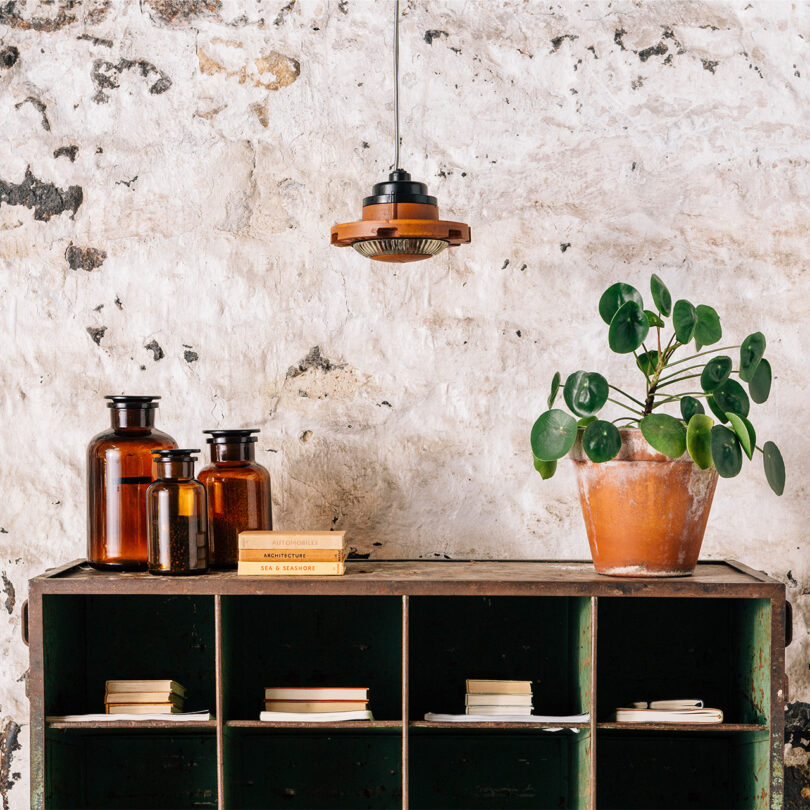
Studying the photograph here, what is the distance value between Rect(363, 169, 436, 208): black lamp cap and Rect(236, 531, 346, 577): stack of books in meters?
0.82

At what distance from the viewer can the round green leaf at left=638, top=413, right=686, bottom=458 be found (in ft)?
6.34

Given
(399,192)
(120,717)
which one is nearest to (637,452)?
(399,192)

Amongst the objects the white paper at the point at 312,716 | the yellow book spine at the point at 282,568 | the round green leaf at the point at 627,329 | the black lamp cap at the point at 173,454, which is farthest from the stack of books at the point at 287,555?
the round green leaf at the point at 627,329

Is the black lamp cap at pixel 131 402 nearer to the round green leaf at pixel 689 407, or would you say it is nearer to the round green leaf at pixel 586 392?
the round green leaf at pixel 586 392

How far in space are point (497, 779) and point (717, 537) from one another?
92 centimetres

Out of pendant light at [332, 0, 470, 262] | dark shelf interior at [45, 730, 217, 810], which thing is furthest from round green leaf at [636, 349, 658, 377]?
dark shelf interior at [45, 730, 217, 810]

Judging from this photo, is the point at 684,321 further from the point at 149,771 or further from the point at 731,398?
the point at 149,771

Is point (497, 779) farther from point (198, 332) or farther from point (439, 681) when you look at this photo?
point (198, 332)

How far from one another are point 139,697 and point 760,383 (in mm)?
1683

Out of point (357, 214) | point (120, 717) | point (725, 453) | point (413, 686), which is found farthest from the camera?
point (357, 214)

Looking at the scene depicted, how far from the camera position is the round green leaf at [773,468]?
205 cm

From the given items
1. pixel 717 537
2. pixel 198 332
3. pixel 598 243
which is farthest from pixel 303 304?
pixel 717 537

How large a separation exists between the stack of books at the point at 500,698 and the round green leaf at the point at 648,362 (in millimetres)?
825

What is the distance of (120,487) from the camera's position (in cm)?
216
